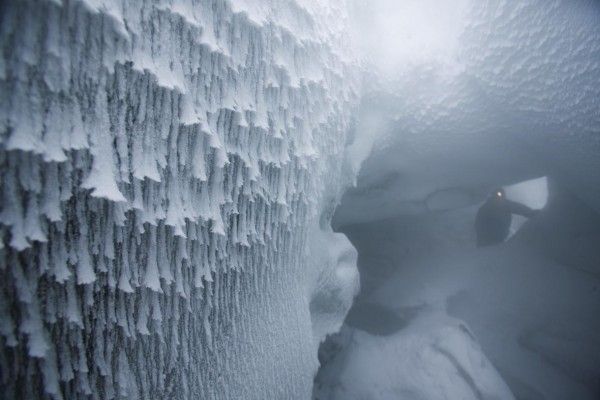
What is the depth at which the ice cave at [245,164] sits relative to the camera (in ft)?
0.80

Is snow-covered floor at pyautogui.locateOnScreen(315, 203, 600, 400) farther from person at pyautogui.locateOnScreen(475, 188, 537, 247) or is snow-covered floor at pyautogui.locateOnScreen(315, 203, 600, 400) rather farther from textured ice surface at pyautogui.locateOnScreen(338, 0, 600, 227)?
textured ice surface at pyautogui.locateOnScreen(338, 0, 600, 227)

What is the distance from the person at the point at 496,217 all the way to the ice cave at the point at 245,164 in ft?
1.57

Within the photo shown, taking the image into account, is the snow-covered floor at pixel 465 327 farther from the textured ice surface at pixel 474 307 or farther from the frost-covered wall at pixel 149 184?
the frost-covered wall at pixel 149 184

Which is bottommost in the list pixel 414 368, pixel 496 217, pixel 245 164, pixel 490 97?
pixel 414 368

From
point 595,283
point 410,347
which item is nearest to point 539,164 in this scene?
point 410,347

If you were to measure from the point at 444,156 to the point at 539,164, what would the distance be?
13.8 inches

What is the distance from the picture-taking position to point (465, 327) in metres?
1.18

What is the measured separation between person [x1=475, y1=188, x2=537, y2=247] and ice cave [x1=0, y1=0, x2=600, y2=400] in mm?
479

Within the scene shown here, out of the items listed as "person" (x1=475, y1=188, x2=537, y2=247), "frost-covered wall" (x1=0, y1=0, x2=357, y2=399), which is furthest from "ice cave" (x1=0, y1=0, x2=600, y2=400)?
"person" (x1=475, y1=188, x2=537, y2=247)

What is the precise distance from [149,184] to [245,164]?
0.11 m

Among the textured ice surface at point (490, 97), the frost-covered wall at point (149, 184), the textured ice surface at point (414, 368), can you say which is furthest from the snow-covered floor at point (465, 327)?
the frost-covered wall at point (149, 184)

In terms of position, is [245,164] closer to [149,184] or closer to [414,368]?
[149,184]

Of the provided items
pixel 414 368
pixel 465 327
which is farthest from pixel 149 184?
pixel 465 327

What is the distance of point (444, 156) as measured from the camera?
100 centimetres
